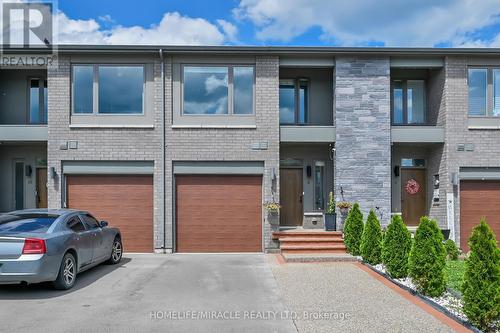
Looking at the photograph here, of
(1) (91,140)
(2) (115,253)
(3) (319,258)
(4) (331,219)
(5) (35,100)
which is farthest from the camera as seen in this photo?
(5) (35,100)

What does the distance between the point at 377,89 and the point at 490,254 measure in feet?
25.3

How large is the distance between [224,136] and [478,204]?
8250mm

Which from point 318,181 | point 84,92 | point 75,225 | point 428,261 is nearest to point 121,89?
point 84,92

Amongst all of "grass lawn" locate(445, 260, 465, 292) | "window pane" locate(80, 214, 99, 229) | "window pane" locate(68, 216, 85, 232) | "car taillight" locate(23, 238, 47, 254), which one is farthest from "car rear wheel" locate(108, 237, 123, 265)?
"grass lawn" locate(445, 260, 465, 292)

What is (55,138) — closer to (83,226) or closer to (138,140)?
(138,140)

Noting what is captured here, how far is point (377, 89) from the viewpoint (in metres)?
12.4

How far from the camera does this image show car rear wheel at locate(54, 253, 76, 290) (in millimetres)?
7312

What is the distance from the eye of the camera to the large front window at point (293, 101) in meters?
13.6

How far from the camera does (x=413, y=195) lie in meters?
13.7

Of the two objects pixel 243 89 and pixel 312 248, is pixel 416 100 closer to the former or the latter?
pixel 243 89

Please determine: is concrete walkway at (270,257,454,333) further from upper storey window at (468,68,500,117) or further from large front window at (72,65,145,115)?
upper storey window at (468,68,500,117)

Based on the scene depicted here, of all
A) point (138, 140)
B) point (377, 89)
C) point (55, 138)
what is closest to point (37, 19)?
point (55, 138)

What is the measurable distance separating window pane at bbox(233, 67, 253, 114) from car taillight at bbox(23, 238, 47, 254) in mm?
6969

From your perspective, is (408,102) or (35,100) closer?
(35,100)
